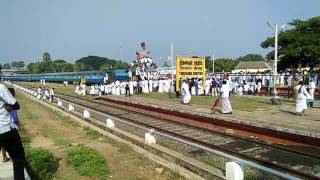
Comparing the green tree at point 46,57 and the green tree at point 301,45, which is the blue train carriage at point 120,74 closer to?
the green tree at point 301,45

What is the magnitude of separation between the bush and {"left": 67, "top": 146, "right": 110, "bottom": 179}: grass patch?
45cm

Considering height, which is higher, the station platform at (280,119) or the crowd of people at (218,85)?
the crowd of people at (218,85)

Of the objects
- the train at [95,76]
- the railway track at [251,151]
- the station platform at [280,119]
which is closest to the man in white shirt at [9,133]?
the railway track at [251,151]

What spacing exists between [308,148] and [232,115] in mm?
5878

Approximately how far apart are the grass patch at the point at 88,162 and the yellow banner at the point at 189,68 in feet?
67.4

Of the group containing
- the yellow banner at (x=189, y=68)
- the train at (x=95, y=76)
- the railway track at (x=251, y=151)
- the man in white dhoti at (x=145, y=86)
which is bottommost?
the railway track at (x=251, y=151)

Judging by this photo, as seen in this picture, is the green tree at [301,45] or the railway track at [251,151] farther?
the green tree at [301,45]

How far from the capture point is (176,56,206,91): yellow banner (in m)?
A: 31.2

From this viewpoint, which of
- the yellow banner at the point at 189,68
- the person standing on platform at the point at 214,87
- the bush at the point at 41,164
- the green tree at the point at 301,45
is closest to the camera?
the bush at the point at 41,164

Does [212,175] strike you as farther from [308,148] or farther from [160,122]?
[160,122]

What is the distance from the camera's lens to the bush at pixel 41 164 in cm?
852

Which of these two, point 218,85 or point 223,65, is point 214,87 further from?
point 223,65

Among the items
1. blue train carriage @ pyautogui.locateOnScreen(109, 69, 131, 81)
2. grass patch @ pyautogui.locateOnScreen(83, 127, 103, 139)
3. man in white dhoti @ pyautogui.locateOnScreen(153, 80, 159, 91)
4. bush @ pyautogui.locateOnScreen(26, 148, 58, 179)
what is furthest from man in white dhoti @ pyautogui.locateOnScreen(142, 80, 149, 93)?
bush @ pyautogui.locateOnScreen(26, 148, 58, 179)

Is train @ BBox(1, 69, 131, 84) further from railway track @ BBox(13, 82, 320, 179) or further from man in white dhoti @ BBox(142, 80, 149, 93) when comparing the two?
railway track @ BBox(13, 82, 320, 179)
